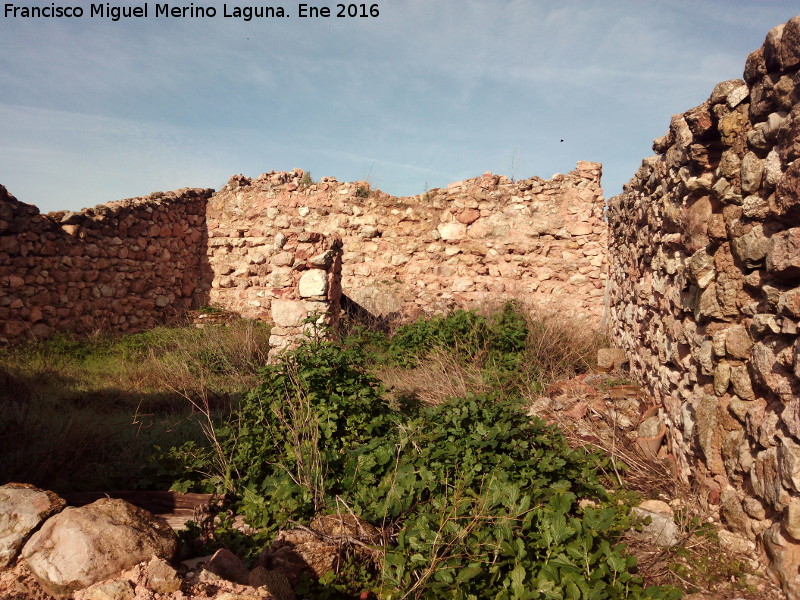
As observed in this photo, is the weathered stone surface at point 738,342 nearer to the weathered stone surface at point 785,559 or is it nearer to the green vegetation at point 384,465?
the weathered stone surface at point 785,559

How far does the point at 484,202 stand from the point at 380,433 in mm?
6101

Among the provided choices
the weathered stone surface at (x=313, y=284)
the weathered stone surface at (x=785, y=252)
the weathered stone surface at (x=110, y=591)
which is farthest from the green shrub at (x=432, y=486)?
the weathered stone surface at (x=313, y=284)

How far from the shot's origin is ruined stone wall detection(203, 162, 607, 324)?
8.98 meters

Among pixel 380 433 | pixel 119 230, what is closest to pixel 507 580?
pixel 380 433

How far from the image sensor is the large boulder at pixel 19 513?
6.52ft

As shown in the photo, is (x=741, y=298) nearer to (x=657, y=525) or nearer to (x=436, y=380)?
(x=657, y=525)

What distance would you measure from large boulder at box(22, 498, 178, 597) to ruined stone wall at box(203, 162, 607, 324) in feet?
23.0

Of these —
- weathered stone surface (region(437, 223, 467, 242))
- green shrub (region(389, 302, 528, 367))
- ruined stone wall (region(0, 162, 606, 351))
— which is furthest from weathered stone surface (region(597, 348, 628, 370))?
weathered stone surface (region(437, 223, 467, 242))

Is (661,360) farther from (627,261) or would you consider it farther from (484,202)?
(484,202)

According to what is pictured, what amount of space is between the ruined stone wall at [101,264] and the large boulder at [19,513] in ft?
23.4

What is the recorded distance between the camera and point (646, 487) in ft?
11.8

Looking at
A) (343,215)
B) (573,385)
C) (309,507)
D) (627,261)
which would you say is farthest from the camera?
(343,215)

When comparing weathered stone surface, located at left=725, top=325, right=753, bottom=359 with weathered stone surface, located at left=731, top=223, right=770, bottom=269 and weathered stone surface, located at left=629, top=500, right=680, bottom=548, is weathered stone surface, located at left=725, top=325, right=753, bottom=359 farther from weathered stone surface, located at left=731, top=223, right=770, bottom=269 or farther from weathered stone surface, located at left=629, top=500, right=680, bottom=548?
weathered stone surface, located at left=629, top=500, right=680, bottom=548

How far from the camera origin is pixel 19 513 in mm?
2107
